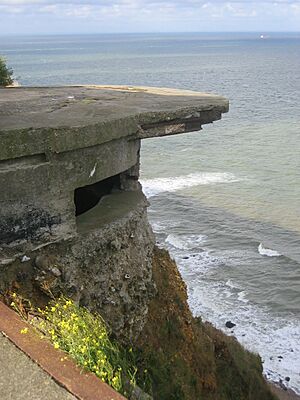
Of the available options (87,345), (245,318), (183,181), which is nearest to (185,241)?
(245,318)

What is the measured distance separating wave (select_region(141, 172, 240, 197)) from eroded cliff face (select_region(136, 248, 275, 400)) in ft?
59.2

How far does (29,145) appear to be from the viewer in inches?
200

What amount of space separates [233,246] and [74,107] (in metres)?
14.6

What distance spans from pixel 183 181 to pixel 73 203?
861 inches

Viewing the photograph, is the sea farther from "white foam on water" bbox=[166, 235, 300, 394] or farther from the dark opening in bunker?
the dark opening in bunker

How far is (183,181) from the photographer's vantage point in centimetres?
2728

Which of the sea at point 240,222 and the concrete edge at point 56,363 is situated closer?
the concrete edge at point 56,363

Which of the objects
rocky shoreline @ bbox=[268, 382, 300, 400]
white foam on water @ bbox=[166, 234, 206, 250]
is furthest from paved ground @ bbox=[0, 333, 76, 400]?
white foam on water @ bbox=[166, 234, 206, 250]

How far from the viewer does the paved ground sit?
281 centimetres

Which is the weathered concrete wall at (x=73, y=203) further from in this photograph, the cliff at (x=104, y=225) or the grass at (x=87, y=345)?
the grass at (x=87, y=345)

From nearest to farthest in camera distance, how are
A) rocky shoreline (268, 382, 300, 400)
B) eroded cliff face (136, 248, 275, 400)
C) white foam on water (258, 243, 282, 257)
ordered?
eroded cliff face (136, 248, 275, 400) → rocky shoreline (268, 382, 300, 400) → white foam on water (258, 243, 282, 257)

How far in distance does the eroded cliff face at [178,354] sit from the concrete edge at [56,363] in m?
2.78

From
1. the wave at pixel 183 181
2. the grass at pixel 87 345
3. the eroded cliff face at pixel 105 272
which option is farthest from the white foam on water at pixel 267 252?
the grass at pixel 87 345

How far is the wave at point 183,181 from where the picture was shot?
2642cm
